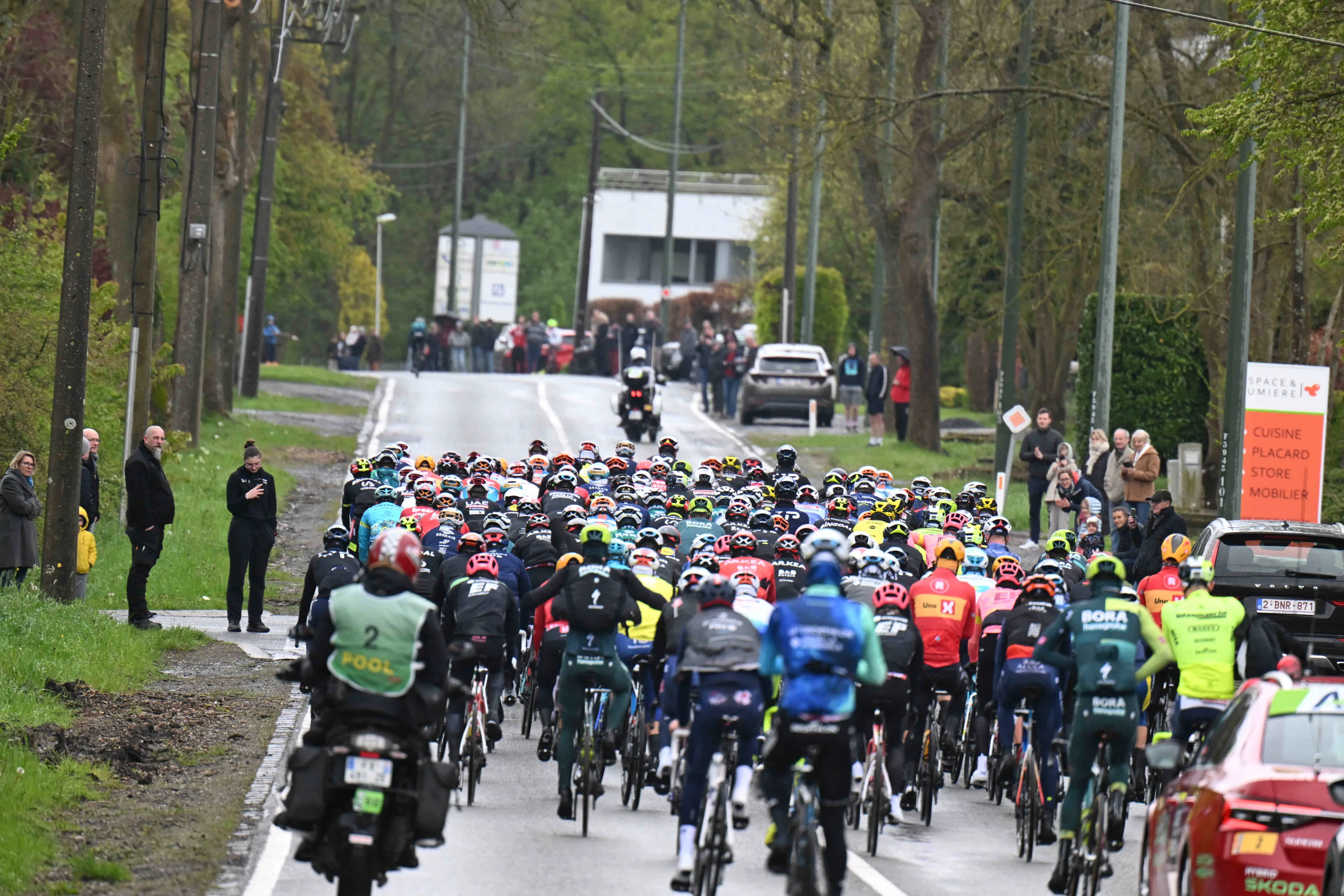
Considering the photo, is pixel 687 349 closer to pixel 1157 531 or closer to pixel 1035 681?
pixel 1157 531

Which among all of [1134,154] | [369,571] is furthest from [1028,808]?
[1134,154]

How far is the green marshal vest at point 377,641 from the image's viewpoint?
9.37 m

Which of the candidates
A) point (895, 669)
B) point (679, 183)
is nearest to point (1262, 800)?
point (895, 669)

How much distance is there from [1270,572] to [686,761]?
8.04 metres

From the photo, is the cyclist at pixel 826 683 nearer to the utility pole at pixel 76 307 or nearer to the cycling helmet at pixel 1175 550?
the cycling helmet at pixel 1175 550

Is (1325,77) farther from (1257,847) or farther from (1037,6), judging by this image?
(1037,6)

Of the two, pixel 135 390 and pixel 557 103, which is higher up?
pixel 557 103

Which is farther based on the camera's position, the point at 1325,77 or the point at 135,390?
the point at 135,390

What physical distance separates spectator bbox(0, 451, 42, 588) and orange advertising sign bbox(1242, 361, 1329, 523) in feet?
41.6

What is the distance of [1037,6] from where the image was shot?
35562 mm

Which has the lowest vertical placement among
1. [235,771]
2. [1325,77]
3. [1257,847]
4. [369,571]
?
[235,771]

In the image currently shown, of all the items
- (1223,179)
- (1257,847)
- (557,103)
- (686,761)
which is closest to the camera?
(1257,847)

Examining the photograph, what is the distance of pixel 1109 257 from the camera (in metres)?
27.3

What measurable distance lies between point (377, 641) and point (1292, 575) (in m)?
10.3
